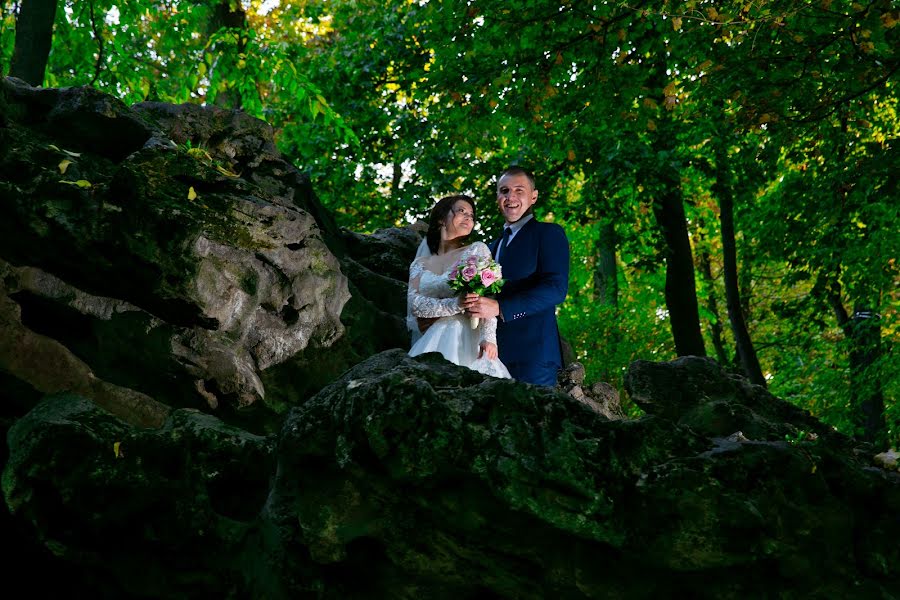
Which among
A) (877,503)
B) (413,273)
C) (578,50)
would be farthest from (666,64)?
(877,503)

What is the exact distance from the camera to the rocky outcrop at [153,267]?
5.37 metres

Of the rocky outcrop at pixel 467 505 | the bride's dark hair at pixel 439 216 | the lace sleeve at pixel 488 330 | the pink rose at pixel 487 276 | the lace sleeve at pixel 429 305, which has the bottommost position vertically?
the rocky outcrop at pixel 467 505

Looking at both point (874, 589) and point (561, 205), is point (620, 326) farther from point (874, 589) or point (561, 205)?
point (874, 589)

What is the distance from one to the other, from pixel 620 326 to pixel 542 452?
39.8 feet

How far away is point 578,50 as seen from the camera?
8.60 meters

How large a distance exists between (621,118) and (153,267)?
18.9 ft

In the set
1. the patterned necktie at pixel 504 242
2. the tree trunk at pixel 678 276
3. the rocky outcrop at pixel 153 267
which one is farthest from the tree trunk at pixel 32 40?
the tree trunk at pixel 678 276

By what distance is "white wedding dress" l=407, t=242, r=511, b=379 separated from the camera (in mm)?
5508

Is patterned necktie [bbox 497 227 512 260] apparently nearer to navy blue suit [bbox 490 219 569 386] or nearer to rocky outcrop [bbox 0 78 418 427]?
navy blue suit [bbox 490 219 569 386]

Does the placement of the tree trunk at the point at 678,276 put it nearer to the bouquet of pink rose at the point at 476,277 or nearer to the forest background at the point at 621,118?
the forest background at the point at 621,118

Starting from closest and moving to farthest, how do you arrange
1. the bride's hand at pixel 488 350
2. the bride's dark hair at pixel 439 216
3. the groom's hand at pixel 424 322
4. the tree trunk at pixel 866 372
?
the bride's hand at pixel 488 350, the groom's hand at pixel 424 322, the bride's dark hair at pixel 439 216, the tree trunk at pixel 866 372

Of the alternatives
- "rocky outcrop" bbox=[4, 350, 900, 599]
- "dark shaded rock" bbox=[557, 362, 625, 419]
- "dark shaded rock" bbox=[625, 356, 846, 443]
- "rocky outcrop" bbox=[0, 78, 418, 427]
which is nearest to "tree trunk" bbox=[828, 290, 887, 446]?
"dark shaded rock" bbox=[557, 362, 625, 419]

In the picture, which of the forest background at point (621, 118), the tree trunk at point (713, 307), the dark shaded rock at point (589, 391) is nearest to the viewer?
the dark shaded rock at point (589, 391)

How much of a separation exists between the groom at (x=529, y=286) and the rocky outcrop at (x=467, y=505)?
1471 millimetres
